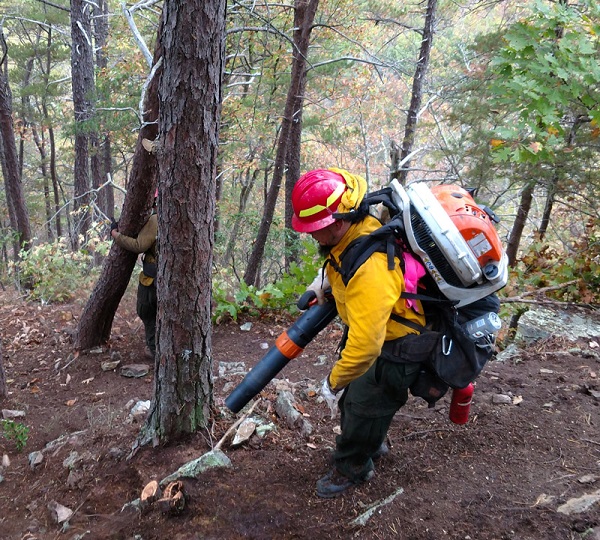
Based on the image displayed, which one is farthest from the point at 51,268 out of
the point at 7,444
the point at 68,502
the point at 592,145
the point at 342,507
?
the point at 592,145

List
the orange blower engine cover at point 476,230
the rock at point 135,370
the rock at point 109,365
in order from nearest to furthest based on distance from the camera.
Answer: the orange blower engine cover at point 476,230
the rock at point 135,370
the rock at point 109,365

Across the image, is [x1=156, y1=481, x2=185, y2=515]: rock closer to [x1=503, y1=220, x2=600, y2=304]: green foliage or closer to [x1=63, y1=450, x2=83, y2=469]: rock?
[x1=63, y1=450, x2=83, y2=469]: rock

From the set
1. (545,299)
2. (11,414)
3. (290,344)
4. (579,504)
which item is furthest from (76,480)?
(545,299)

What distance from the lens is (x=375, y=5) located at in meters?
12.5

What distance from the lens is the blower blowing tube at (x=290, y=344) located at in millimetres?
2902

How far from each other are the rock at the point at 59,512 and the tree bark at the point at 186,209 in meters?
0.62

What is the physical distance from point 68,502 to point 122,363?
2618 mm

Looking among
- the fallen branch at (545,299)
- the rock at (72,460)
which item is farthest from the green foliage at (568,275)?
the rock at (72,460)

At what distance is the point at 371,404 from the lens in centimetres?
272

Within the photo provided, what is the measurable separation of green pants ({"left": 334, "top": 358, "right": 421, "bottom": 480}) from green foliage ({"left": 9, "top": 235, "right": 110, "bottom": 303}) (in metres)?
7.53

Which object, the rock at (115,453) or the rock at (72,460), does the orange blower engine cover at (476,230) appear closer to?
the rock at (115,453)

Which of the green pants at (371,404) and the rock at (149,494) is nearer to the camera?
the green pants at (371,404)

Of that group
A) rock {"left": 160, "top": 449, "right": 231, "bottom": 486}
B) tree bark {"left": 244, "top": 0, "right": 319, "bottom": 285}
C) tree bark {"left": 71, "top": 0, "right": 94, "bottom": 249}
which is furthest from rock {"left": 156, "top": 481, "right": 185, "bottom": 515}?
tree bark {"left": 71, "top": 0, "right": 94, "bottom": 249}

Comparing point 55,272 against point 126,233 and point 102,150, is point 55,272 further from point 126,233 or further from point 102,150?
point 102,150
